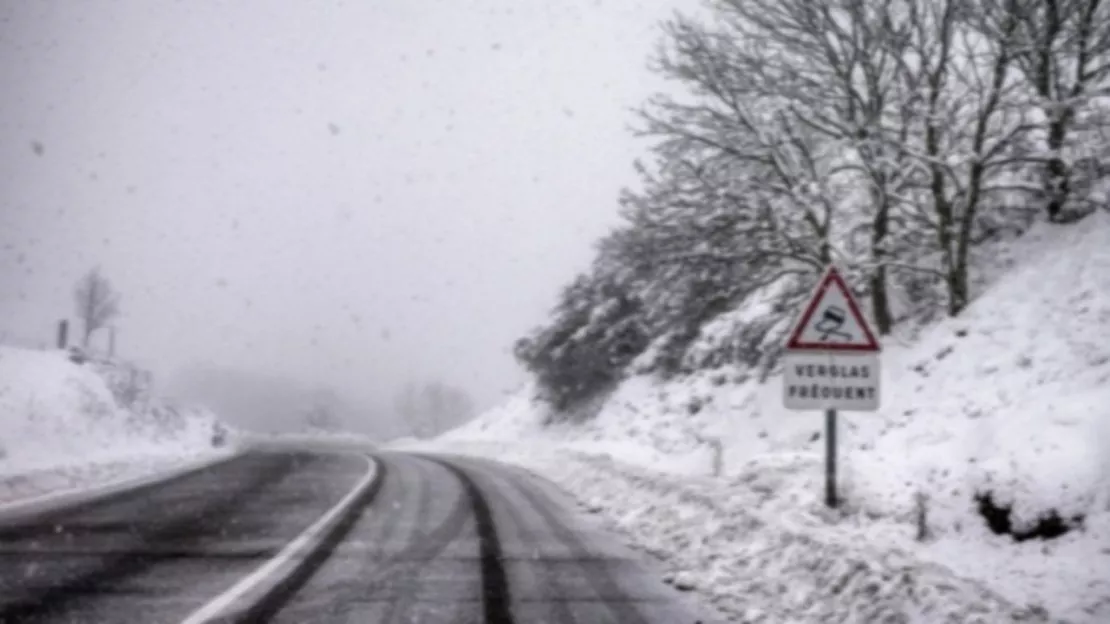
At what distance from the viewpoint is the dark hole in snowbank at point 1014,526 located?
25.5 feet

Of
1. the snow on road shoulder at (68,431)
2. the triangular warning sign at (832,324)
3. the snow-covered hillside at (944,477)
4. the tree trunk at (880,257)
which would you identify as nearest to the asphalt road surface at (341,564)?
the snow-covered hillside at (944,477)

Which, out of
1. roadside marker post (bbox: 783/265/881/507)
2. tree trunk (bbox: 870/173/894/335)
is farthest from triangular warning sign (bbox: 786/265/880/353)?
tree trunk (bbox: 870/173/894/335)

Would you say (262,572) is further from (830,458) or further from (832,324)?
(832,324)

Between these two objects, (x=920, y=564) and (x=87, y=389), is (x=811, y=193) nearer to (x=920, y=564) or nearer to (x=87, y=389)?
(x=920, y=564)

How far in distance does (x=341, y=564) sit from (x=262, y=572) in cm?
77

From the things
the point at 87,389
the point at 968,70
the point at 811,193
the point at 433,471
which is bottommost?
the point at 433,471

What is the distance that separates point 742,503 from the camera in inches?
406

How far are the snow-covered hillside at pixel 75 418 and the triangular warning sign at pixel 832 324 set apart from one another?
449 inches

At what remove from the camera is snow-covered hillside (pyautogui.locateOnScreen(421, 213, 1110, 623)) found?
Result: 6.66 m

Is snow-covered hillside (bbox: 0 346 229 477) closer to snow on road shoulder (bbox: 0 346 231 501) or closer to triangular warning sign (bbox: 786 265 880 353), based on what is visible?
snow on road shoulder (bbox: 0 346 231 501)

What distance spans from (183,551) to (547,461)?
1712 cm

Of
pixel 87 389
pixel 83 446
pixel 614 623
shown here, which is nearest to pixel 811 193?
pixel 614 623

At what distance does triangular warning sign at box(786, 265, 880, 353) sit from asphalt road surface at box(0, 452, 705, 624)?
8.81ft

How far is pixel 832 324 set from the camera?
9102mm
